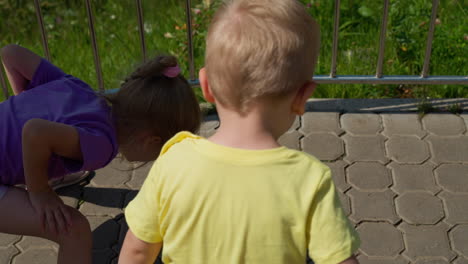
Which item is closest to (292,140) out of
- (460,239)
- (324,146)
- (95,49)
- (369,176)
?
(324,146)

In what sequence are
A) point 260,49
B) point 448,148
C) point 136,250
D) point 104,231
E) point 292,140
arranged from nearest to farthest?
point 260,49 → point 136,250 → point 104,231 → point 448,148 → point 292,140

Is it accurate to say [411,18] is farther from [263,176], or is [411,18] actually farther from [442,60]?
[263,176]

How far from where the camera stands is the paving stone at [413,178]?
324 cm

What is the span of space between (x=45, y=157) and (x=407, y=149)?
1.99 metres

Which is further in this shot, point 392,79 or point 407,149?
point 392,79

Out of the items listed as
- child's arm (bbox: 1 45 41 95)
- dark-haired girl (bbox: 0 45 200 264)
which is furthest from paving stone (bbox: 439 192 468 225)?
child's arm (bbox: 1 45 41 95)

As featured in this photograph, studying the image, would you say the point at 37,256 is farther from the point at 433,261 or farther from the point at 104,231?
the point at 433,261

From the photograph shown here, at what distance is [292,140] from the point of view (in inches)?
143

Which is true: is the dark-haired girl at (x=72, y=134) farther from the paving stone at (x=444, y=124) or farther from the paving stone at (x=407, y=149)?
the paving stone at (x=444, y=124)

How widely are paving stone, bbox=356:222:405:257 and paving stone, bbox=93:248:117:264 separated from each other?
111 centimetres

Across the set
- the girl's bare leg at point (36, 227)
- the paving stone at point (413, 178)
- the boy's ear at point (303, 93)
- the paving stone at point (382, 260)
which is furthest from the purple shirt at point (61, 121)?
the paving stone at point (413, 178)

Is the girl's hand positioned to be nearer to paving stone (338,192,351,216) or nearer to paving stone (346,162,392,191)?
paving stone (338,192,351,216)

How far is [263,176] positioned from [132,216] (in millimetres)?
431

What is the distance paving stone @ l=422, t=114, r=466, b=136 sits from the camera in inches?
143
